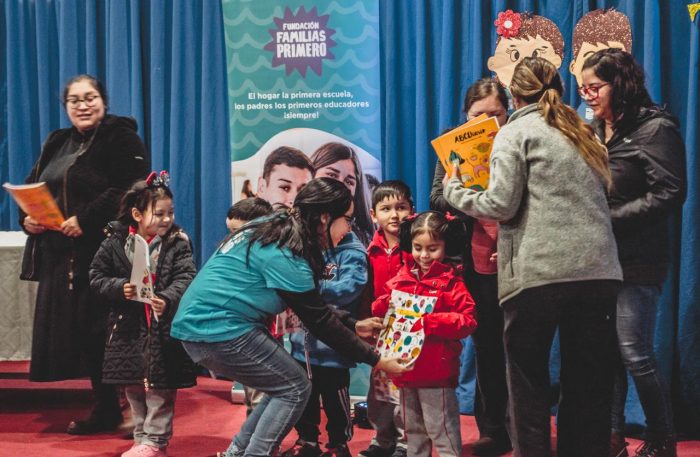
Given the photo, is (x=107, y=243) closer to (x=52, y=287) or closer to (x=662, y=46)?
(x=52, y=287)

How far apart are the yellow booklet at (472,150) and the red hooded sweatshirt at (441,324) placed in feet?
1.44

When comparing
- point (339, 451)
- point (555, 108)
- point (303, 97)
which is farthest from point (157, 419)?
point (555, 108)

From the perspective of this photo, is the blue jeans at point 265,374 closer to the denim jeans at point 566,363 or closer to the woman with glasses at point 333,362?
the woman with glasses at point 333,362

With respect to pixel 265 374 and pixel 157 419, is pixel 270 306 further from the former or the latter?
pixel 157 419

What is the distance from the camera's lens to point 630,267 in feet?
11.3

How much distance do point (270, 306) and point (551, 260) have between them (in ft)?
3.34

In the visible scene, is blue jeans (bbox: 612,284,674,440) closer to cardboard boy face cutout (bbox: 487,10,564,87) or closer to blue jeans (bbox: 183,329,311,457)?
blue jeans (bbox: 183,329,311,457)

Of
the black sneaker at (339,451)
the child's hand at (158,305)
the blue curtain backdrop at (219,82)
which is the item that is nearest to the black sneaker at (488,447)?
the black sneaker at (339,451)

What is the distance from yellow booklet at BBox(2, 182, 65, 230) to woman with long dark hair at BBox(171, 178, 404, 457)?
1.27 metres

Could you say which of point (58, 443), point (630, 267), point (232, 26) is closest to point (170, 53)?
point (232, 26)

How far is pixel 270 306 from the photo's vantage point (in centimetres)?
311

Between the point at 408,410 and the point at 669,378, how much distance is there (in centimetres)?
159

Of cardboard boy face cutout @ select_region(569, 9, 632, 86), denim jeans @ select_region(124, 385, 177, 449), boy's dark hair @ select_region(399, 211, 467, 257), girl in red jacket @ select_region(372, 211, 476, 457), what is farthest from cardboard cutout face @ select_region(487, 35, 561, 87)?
denim jeans @ select_region(124, 385, 177, 449)

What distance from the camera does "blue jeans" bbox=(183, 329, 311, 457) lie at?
10.0ft
